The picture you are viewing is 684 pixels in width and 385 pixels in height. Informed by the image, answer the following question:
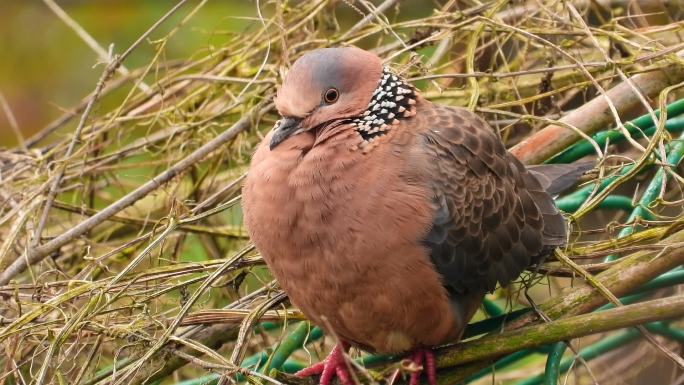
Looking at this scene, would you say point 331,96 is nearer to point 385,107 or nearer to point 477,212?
point 385,107

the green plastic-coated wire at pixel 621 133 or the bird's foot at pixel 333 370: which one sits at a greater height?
the green plastic-coated wire at pixel 621 133

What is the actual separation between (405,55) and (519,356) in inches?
51.8

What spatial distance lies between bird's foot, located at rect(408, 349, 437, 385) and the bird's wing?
17 centimetres

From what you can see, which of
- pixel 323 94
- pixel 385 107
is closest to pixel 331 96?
pixel 323 94

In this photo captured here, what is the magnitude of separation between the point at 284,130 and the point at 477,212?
1.78ft

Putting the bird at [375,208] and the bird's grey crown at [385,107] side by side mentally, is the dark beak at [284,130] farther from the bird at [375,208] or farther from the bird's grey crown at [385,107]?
the bird's grey crown at [385,107]

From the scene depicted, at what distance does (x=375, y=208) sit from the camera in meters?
2.64

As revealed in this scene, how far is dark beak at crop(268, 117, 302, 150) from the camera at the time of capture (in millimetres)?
2703

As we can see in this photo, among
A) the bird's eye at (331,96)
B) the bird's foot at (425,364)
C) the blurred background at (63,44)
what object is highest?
the bird's eye at (331,96)

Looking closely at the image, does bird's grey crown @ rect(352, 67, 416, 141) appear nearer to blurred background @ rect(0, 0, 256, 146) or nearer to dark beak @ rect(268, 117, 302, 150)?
dark beak @ rect(268, 117, 302, 150)

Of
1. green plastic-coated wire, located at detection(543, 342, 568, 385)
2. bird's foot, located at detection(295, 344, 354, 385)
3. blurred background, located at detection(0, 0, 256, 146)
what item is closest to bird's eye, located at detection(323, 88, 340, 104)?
bird's foot, located at detection(295, 344, 354, 385)

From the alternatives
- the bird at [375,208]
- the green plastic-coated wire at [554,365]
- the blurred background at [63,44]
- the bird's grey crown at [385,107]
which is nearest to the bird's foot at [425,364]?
the bird at [375,208]

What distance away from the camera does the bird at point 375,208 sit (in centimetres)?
264

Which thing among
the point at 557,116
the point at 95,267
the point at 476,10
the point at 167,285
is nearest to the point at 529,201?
the point at 557,116
